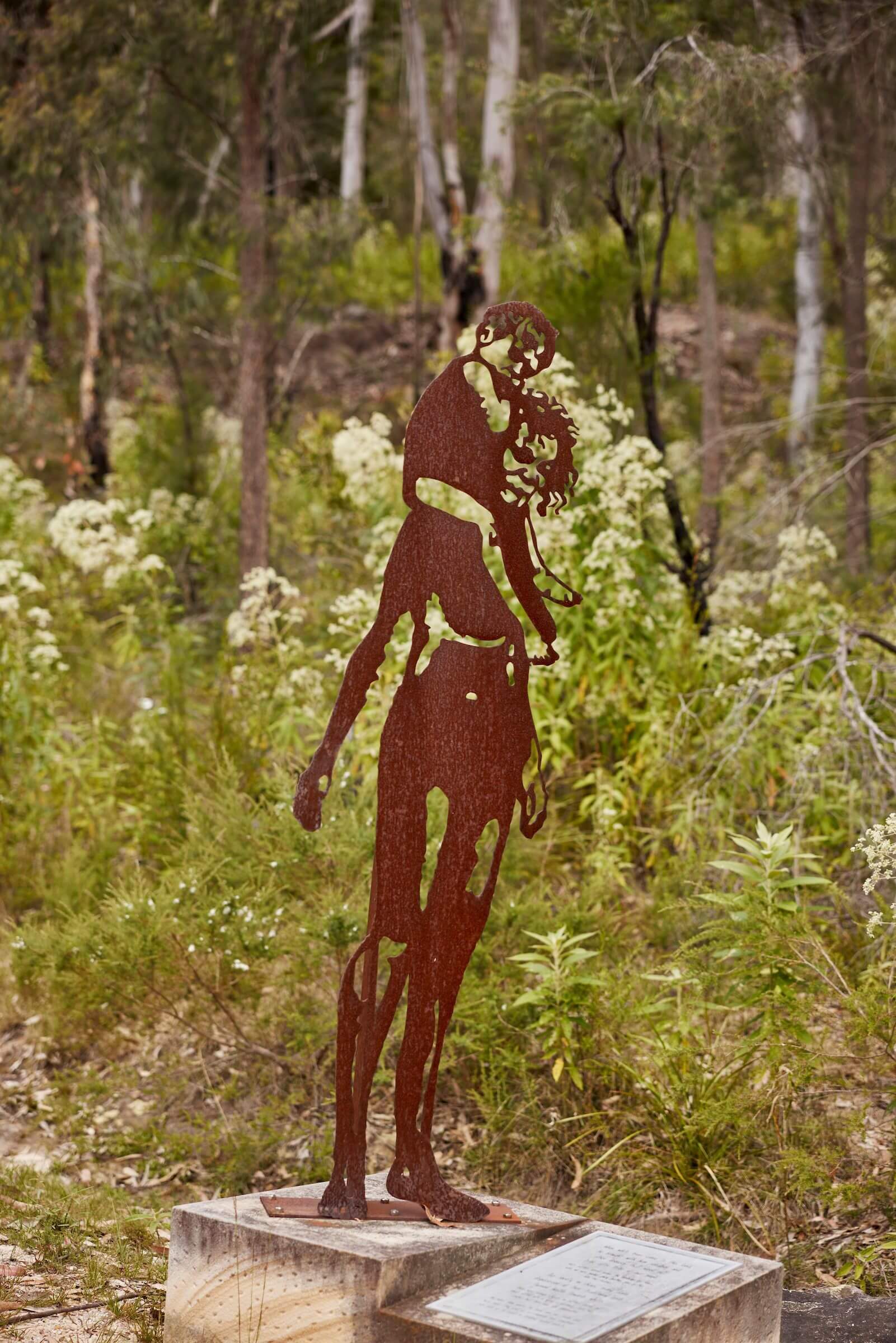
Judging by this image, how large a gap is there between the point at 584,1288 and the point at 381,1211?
58 cm

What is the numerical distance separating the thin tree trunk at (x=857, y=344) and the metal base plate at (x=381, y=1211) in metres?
6.64

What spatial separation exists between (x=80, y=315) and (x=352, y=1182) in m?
14.4

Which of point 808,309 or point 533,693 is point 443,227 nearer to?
point 808,309

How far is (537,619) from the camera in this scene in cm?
378

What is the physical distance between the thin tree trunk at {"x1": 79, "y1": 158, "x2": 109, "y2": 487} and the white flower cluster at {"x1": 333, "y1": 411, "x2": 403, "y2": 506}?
19.6 ft

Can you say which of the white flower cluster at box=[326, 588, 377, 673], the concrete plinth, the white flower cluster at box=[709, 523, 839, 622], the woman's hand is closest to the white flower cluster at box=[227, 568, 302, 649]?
the white flower cluster at box=[326, 588, 377, 673]

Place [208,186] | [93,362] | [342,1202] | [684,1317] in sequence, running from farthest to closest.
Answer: [93,362] < [208,186] < [342,1202] < [684,1317]

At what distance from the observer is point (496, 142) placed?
37.4 ft

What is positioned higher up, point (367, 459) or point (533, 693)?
point (367, 459)

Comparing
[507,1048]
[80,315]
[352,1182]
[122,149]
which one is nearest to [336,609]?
[507,1048]

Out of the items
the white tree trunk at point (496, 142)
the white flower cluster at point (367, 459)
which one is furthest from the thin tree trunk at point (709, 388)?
the white flower cluster at point (367, 459)

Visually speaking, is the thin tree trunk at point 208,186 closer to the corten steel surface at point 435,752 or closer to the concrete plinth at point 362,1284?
the corten steel surface at point 435,752

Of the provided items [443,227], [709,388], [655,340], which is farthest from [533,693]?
[443,227]

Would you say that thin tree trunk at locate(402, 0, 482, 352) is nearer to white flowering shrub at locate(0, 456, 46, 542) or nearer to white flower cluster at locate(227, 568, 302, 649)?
white flowering shrub at locate(0, 456, 46, 542)
